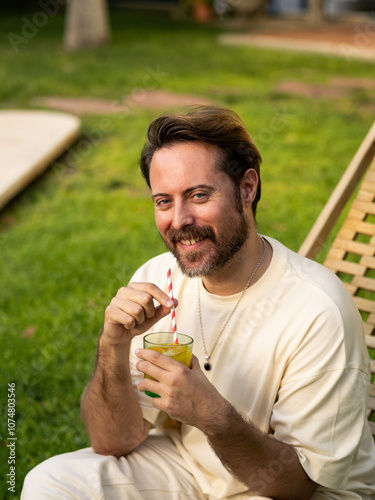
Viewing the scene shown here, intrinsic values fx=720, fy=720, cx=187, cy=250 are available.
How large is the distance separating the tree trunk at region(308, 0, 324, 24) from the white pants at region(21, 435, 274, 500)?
763 inches

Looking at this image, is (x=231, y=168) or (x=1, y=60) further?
(x=1, y=60)

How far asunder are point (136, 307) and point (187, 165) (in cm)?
55

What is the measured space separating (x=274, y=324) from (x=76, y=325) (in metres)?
2.99

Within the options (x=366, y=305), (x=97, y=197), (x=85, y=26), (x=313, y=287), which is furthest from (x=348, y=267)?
(x=85, y=26)

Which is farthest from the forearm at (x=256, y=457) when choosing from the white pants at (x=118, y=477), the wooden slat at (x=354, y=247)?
the wooden slat at (x=354, y=247)

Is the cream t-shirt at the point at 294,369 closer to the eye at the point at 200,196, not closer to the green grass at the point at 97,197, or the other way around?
the eye at the point at 200,196

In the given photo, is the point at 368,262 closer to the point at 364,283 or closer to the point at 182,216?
the point at 364,283

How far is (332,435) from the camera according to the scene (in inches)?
90.3

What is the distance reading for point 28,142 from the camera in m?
9.08

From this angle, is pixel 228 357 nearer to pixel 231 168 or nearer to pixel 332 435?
pixel 332 435

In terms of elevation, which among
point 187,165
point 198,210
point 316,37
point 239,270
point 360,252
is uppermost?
point 187,165

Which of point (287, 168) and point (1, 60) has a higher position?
point (287, 168)

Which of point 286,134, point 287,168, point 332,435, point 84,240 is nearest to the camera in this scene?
point 332,435

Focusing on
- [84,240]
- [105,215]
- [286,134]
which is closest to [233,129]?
[84,240]
